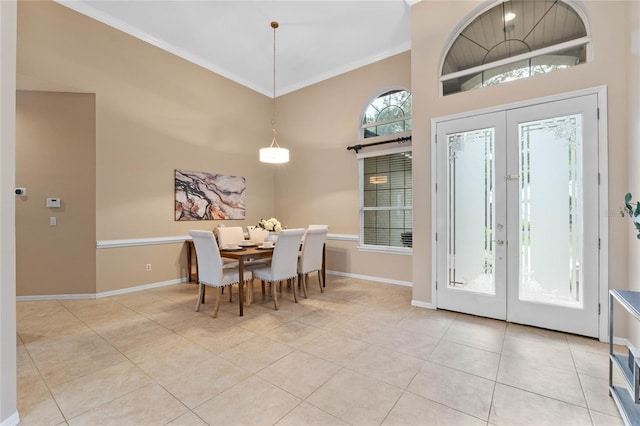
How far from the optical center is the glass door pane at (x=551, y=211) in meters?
2.65

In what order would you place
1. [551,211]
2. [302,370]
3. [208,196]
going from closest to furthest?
[302,370]
[551,211]
[208,196]

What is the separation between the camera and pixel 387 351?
2.41 metres

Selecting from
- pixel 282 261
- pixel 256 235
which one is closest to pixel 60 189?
pixel 256 235

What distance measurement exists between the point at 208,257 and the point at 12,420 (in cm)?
184

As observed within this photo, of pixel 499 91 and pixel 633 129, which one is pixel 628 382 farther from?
pixel 499 91

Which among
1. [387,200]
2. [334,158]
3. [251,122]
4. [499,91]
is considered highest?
[251,122]

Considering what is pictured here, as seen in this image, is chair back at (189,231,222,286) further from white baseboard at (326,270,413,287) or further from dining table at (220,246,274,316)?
white baseboard at (326,270,413,287)

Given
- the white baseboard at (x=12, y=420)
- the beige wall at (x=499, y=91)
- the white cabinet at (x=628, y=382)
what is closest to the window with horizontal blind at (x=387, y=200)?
the beige wall at (x=499, y=91)

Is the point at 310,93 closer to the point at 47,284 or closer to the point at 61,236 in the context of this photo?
the point at 61,236

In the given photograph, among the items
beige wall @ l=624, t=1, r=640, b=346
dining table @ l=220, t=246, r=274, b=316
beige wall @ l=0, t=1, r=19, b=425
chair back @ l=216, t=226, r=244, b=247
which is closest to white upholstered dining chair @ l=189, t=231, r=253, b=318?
dining table @ l=220, t=246, r=274, b=316

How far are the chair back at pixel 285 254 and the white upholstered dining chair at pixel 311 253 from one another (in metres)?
0.20

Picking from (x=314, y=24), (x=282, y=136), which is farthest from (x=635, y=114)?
(x=282, y=136)

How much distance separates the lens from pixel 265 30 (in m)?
4.23

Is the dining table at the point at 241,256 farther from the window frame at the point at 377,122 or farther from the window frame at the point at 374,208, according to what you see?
the window frame at the point at 377,122
